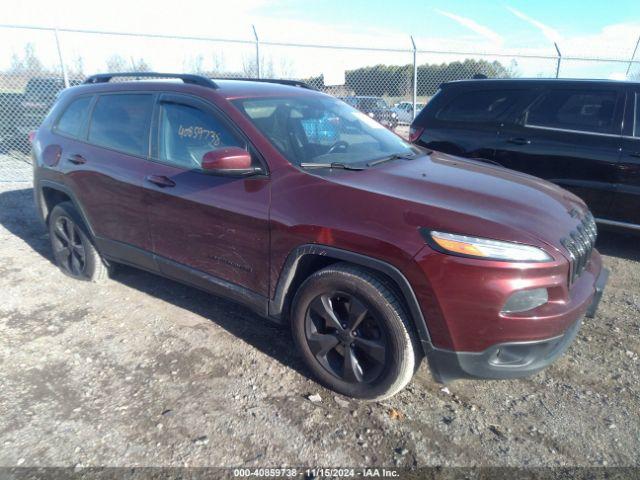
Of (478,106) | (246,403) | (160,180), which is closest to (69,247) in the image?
(160,180)

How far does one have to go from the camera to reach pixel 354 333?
261 cm

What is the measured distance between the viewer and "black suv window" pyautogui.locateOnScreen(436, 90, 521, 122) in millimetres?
5270

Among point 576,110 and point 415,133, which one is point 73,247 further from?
point 576,110

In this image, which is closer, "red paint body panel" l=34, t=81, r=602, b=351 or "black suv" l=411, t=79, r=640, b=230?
"red paint body panel" l=34, t=81, r=602, b=351

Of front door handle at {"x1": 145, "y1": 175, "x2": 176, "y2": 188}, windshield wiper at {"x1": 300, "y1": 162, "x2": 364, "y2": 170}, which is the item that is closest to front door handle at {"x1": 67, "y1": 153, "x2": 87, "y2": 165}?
front door handle at {"x1": 145, "y1": 175, "x2": 176, "y2": 188}

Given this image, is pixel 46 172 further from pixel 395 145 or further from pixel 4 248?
pixel 395 145

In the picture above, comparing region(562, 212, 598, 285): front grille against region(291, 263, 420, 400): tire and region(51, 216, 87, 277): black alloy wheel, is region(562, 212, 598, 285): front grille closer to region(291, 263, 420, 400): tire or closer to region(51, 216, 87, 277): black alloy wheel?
region(291, 263, 420, 400): tire

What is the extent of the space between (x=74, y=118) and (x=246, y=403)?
2.96 m

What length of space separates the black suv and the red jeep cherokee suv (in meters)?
1.92

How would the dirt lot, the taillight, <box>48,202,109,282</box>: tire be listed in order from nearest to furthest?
the dirt lot → <box>48,202,109,282</box>: tire → the taillight

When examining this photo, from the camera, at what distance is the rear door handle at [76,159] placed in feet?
12.5

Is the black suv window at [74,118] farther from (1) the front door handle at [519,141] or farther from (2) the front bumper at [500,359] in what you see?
(1) the front door handle at [519,141]

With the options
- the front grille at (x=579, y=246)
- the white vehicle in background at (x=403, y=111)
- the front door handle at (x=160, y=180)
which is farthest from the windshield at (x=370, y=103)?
the front grille at (x=579, y=246)

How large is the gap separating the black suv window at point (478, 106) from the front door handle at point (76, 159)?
12.8 ft
